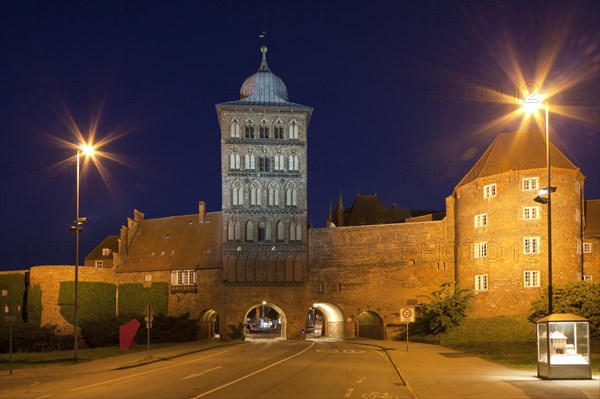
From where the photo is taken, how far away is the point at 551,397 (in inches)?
713

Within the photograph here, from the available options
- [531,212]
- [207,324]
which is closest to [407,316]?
[531,212]

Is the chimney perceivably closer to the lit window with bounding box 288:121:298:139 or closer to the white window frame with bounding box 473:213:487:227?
the lit window with bounding box 288:121:298:139

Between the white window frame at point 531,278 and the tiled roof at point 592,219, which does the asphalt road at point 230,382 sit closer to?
the white window frame at point 531,278

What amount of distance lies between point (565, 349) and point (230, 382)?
10862mm

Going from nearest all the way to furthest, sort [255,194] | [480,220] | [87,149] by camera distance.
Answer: [87,149] < [480,220] < [255,194]

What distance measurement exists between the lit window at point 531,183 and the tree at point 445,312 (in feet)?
29.4

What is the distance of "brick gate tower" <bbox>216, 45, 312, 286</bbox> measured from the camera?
215 ft

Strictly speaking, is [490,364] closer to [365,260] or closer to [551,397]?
[551,397]

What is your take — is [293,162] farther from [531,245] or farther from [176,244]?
[531,245]

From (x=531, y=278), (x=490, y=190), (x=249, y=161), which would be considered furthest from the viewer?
(x=249, y=161)

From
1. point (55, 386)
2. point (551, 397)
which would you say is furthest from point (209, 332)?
point (551, 397)

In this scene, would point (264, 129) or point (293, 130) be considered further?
point (293, 130)

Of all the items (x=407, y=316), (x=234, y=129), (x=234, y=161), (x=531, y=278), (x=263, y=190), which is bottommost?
(x=407, y=316)

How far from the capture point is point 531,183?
51031mm
